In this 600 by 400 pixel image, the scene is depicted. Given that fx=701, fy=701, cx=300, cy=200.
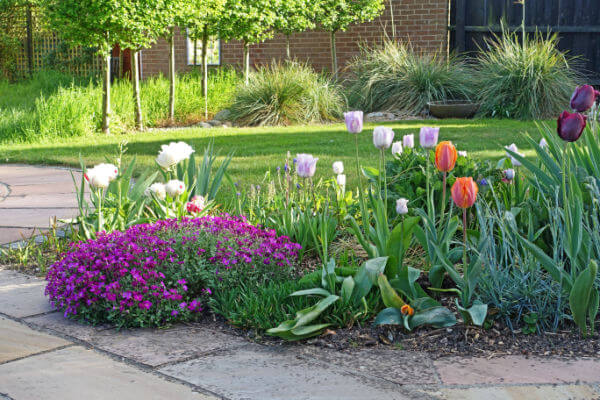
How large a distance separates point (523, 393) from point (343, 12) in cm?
1126

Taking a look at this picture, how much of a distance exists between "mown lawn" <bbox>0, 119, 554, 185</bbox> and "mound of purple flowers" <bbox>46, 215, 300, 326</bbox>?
232 cm

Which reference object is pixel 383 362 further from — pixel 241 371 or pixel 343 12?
pixel 343 12

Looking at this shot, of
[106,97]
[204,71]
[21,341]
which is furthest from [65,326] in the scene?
[204,71]

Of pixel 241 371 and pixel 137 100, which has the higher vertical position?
pixel 137 100

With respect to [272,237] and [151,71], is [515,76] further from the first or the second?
[151,71]

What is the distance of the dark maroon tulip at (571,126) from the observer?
2250mm

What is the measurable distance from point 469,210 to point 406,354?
130 centimetres

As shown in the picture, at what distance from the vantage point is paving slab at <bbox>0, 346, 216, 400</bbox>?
2.07m

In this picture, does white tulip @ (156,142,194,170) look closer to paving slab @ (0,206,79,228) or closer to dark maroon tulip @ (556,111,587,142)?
paving slab @ (0,206,79,228)

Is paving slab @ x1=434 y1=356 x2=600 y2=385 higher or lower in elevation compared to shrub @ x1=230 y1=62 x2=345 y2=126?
lower

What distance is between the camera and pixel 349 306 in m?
2.60

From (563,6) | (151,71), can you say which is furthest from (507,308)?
(151,71)

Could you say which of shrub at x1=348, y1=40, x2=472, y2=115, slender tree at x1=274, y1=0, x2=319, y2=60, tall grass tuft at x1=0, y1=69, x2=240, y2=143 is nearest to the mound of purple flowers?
tall grass tuft at x1=0, y1=69, x2=240, y2=143

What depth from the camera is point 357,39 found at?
14438 millimetres
